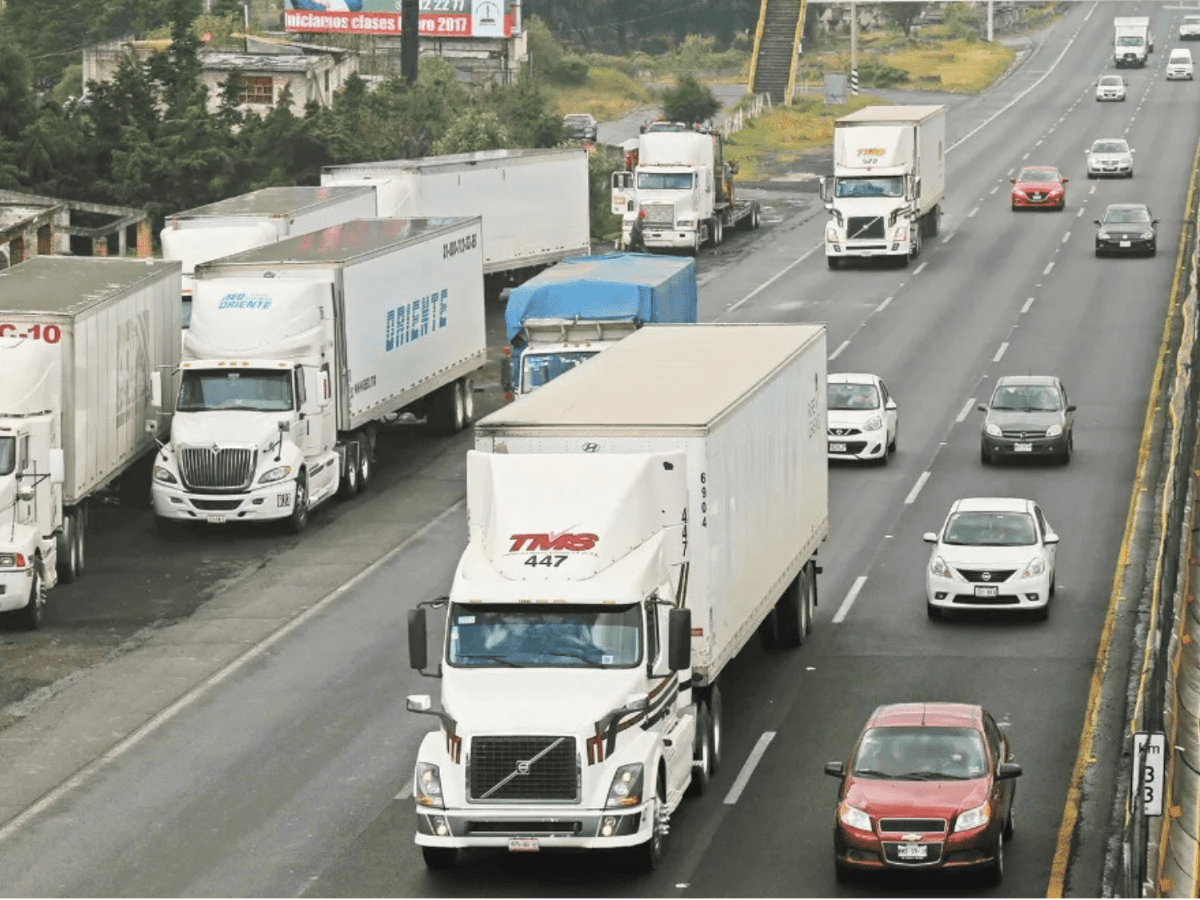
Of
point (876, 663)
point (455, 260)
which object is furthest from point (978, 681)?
point (455, 260)

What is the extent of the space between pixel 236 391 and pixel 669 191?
3503 centimetres

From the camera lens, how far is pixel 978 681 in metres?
29.4

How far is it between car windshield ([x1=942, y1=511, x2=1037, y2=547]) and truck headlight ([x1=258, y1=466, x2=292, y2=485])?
11.0 meters

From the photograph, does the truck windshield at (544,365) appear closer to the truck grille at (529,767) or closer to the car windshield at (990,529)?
the car windshield at (990,529)

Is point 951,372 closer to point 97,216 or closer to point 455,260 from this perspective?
point 455,260

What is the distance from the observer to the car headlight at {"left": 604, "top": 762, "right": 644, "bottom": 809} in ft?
70.5

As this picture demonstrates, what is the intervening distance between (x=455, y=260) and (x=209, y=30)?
75506 mm

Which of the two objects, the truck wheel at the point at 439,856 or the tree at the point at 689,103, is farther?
the tree at the point at 689,103

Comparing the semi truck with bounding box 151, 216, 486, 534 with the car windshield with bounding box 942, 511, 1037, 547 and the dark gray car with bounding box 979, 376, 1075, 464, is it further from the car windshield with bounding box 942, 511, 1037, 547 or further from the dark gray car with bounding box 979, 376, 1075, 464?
the car windshield with bounding box 942, 511, 1037, 547

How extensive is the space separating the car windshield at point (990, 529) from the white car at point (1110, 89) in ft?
276

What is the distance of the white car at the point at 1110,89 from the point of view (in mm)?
113562

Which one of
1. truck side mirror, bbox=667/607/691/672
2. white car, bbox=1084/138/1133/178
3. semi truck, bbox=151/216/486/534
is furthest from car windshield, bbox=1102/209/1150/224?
truck side mirror, bbox=667/607/691/672

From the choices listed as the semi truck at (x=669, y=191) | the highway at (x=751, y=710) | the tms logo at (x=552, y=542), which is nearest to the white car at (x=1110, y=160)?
the semi truck at (x=669, y=191)

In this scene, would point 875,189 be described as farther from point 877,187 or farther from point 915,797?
point 915,797
